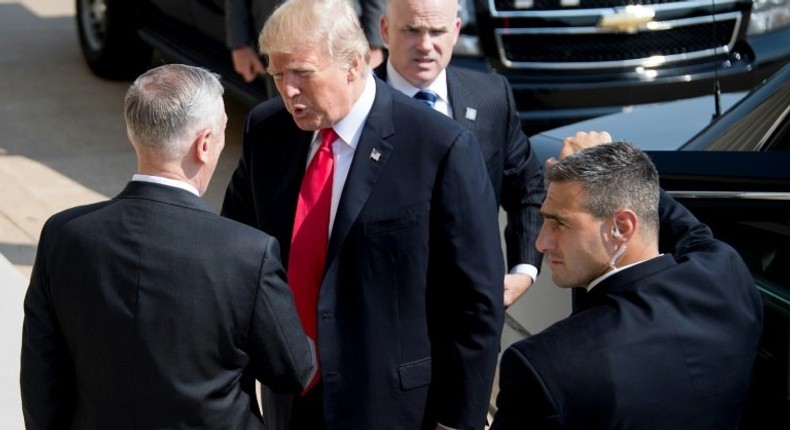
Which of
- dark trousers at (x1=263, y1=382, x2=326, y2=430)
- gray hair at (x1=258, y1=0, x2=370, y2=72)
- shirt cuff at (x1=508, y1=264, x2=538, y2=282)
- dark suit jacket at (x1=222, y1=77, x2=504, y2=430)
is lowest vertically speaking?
dark trousers at (x1=263, y1=382, x2=326, y2=430)

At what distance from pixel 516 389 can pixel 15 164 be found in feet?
17.6

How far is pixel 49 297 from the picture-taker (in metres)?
2.86

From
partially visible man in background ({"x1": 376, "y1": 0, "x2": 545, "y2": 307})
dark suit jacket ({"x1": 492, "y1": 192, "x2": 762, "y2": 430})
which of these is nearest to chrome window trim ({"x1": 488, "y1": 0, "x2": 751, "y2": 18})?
partially visible man in background ({"x1": 376, "y1": 0, "x2": 545, "y2": 307})

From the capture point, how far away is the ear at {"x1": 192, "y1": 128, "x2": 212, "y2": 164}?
2791mm

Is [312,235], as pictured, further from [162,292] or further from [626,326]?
[626,326]

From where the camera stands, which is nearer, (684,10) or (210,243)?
(210,243)

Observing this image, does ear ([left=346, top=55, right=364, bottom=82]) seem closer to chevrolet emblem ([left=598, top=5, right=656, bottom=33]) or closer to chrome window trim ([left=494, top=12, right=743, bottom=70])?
chrome window trim ([left=494, top=12, right=743, bottom=70])

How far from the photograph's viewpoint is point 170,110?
2756 mm

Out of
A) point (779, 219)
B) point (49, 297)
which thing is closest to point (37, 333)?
point (49, 297)

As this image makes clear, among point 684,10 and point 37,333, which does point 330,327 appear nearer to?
point 37,333

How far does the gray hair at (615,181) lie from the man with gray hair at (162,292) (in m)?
0.65

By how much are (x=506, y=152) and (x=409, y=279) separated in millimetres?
790

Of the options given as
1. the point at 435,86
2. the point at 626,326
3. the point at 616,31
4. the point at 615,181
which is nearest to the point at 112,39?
the point at 616,31

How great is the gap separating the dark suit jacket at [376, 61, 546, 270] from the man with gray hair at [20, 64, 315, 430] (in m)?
1.07
